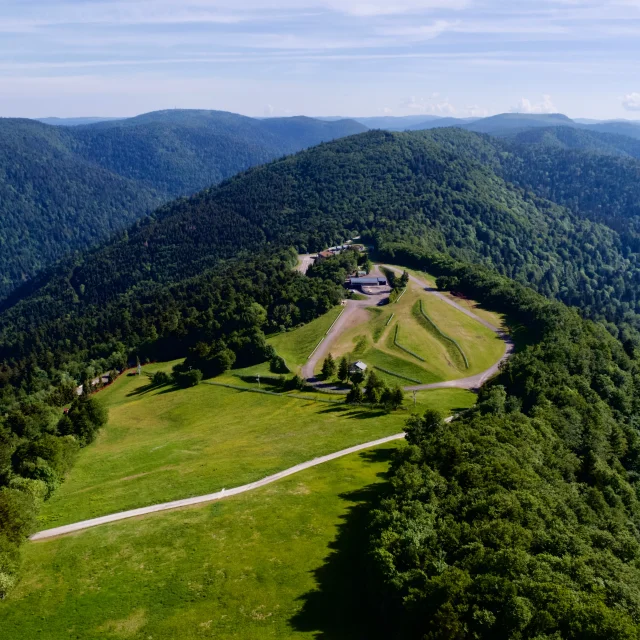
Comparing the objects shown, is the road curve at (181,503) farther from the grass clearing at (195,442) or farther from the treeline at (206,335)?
the treeline at (206,335)

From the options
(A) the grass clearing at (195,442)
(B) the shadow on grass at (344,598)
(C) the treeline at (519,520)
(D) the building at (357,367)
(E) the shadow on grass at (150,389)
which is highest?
(C) the treeline at (519,520)

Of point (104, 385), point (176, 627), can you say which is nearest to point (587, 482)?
point (176, 627)

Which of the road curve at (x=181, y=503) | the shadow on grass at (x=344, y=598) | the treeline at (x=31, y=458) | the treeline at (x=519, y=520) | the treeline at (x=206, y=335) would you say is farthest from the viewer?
the treeline at (x=206, y=335)

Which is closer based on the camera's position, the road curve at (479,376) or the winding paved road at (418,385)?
the road curve at (479,376)

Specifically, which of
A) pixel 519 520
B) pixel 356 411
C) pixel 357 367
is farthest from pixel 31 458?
pixel 357 367

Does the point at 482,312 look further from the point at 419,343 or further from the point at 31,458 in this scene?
the point at 31,458

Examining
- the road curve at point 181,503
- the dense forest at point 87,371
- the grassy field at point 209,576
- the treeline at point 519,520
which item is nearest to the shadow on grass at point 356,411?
the road curve at point 181,503

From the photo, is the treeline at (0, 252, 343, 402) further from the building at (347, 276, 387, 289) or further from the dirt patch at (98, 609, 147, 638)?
the dirt patch at (98, 609, 147, 638)
